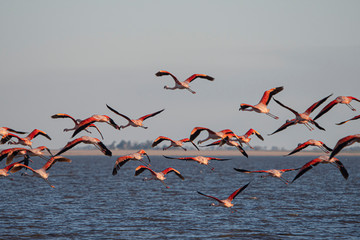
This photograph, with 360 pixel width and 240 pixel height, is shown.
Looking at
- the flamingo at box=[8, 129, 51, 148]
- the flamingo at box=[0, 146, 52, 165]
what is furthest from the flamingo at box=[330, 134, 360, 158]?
the flamingo at box=[8, 129, 51, 148]

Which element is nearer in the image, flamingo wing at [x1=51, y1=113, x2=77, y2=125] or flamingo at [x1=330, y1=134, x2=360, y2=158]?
flamingo at [x1=330, y1=134, x2=360, y2=158]

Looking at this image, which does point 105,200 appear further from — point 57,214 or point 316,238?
point 316,238

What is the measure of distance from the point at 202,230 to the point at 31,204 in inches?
949

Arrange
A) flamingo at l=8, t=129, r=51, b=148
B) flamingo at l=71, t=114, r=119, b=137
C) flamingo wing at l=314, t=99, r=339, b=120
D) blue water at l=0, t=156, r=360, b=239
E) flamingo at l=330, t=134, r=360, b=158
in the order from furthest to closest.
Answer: blue water at l=0, t=156, r=360, b=239 → flamingo at l=8, t=129, r=51, b=148 → flamingo at l=71, t=114, r=119, b=137 → flamingo wing at l=314, t=99, r=339, b=120 → flamingo at l=330, t=134, r=360, b=158

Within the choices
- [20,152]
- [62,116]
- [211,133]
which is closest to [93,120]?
[62,116]

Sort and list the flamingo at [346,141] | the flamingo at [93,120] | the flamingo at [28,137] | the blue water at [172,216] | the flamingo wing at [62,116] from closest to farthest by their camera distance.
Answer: the flamingo at [346,141]
the flamingo at [93,120]
the flamingo wing at [62,116]
the flamingo at [28,137]
the blue water at [172,216]

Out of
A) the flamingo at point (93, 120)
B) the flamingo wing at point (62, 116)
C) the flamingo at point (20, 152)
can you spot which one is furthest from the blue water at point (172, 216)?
the flamingo at point (93, 120)

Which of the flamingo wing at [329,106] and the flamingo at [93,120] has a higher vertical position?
the flamingo wing at [329,106]

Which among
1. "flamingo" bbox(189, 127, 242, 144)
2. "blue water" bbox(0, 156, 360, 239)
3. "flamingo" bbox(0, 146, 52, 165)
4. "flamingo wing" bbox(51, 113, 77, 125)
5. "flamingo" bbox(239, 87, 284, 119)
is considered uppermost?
"flamingo" bbox(239, 87, 284, 119)

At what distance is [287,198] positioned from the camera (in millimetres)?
70750

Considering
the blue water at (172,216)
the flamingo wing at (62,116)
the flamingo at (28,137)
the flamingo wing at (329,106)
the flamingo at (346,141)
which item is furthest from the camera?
the blue water at (172,216)

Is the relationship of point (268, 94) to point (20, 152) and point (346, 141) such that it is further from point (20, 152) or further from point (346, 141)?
point (20, 152)

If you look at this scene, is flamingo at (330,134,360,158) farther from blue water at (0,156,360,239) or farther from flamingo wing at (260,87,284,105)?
blue water at (0,156,360,239)

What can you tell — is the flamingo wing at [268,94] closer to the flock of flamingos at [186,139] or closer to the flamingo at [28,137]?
the flock of flamingos at [186,139]
